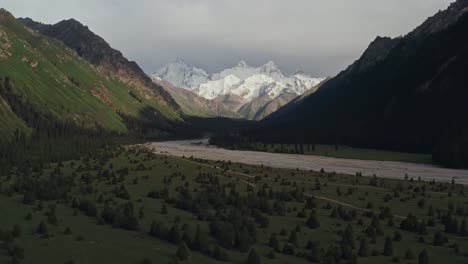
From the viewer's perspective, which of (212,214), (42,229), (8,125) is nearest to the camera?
(42,229)

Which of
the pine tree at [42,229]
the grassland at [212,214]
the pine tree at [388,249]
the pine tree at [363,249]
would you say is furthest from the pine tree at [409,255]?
the pine tree at [42,229]

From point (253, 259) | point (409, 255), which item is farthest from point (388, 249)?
point (253, 259)

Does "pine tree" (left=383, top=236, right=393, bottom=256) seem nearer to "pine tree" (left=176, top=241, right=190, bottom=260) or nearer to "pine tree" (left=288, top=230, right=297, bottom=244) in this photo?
"pine tree" (left=288, top=230, right=297, bottom=244)

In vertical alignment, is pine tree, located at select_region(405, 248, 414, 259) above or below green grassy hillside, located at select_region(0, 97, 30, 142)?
below

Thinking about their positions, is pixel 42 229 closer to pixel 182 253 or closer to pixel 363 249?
pixel 182 253

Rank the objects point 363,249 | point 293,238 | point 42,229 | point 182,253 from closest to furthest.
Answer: point 182,253 < point 363,249 < point 42,229 < point 293,238

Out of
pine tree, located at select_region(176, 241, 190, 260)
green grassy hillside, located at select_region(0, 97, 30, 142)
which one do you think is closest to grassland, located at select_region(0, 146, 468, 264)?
pine tree, located at select_region(176, 241, 190, 260)

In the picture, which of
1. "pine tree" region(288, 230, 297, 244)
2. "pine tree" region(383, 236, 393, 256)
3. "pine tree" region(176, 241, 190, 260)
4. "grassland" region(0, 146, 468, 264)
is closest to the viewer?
"pine tree" region(176, 241, 190, 260)

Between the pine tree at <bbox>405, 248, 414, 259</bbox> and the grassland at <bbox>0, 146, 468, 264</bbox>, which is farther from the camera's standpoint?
the pine tree at <bbox>405, 248, 414, 259</bbox>

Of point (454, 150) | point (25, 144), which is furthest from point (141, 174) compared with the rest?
point (454, 150)

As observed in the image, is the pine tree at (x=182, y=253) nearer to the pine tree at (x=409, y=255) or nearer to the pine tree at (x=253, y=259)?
the pine tree at (x=253, y=259)
